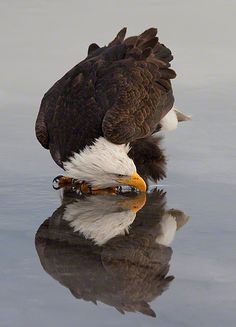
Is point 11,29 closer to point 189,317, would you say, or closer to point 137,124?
point 137,124

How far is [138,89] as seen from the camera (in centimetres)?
823

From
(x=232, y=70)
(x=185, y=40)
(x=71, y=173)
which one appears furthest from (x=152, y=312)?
→ (x=185, y=40)

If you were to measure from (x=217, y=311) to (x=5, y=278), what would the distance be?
1.11 metres

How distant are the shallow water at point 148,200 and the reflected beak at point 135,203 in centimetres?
5

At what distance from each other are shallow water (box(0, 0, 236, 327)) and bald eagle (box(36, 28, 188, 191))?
204mm

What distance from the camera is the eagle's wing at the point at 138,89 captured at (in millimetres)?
7812

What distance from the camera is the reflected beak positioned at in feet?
23.5

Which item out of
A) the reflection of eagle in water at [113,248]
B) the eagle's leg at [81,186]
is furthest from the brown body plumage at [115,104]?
the reflection of eagle in water at [113,248]

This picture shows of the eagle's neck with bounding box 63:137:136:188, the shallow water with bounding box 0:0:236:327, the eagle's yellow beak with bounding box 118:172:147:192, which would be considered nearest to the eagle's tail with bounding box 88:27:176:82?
the shallow water with bounding box 0:0:236:327

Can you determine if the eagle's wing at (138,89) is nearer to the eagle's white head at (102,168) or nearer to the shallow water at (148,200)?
the eagle's white head at (102,168)

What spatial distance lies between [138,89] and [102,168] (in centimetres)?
93

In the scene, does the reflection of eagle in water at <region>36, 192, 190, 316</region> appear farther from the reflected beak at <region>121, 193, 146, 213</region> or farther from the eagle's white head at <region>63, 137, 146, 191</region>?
the eagle's white head at <region>63, 137, 146, 191</region>

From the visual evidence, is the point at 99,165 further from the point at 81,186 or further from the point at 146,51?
the point at 146,51

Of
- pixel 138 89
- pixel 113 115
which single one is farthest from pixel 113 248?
pixel 138 89
